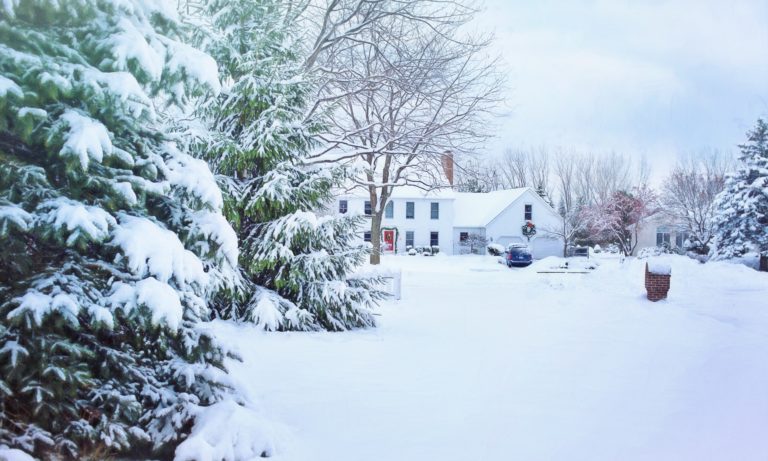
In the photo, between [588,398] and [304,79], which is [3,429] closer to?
[588,398]

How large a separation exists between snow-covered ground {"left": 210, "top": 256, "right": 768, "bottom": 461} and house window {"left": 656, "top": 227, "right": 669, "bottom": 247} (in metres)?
25.5

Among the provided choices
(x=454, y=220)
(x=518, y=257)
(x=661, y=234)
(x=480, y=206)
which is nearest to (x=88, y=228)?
(x=518, y=257)

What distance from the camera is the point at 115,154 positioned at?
10.0ft

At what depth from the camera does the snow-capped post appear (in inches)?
446

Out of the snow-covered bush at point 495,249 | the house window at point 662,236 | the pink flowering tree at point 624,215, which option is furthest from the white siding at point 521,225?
the house window at point 662,236

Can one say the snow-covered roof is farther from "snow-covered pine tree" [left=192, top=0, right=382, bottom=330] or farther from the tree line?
"snow-covered pine tree" [left=192, top=0, right=382, bottom=330]

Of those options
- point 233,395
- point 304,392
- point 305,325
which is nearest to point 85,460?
point 233,395

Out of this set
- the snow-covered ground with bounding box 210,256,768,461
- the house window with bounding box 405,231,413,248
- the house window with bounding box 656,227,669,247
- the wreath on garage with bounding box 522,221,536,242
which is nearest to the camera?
the snow-covered ground with bounding box 210,256,768,461

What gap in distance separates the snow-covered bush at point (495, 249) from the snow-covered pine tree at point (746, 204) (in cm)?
1285

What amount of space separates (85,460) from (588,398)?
412cm

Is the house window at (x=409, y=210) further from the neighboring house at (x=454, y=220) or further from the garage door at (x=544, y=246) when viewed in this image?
the garage door at (x=544, y=246)

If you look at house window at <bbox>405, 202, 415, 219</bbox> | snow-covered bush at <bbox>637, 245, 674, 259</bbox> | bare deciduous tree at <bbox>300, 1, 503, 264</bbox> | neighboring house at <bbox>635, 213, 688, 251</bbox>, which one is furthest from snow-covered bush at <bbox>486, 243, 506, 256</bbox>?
bare deciduous tree at <bbox>300, 1, 503, 264</bbox>

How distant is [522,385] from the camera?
5508 millimetres

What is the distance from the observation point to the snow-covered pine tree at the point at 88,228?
2.73 meters
